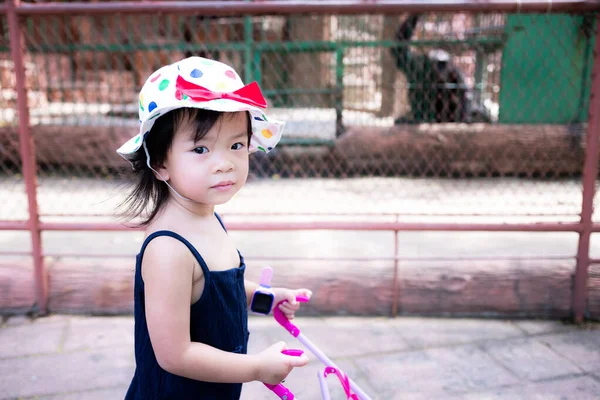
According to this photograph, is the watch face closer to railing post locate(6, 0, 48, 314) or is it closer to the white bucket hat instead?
the white bucket hat

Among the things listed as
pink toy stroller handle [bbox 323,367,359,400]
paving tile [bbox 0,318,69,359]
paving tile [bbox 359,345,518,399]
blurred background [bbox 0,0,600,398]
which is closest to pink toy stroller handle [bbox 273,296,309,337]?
pink toy stroller handle [bbox 323,367,359,400]

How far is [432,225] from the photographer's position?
9.67 feet

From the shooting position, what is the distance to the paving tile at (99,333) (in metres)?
2.73

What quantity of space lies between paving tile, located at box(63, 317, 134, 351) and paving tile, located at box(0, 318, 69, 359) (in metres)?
0.05

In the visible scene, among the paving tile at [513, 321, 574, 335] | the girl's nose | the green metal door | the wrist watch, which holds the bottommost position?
the paving tile at [513, 321, 574, 335]

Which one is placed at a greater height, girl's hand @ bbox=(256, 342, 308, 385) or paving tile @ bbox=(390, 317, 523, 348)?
girl's hand @ bbox=(256, 342, 308, 385)

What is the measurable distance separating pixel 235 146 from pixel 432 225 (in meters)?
1.83

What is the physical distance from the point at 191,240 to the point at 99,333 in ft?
5.87

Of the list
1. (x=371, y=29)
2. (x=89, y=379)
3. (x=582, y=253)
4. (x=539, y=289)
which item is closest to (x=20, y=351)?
(x=89, y=379)

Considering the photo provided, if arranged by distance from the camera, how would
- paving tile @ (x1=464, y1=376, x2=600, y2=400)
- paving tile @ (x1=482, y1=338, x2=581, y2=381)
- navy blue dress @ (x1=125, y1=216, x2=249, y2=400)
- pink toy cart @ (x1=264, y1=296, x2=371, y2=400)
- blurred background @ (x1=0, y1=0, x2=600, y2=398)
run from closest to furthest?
navy blue dress @ (x1=125, y1=216, x2=249, y2=400)
pink toy cart @ (x1=264, y1=296, x2=371, y2=400)
paving tile @ (x1=464, y1=376, x2=600, y2=400)
paving tile @ (x1=482, y1=338, x2=581, y2=381)
blurred background @ (x1=0, y1=0, x2=600, y2=398)

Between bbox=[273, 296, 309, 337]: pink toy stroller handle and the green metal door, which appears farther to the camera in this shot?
the green metal door

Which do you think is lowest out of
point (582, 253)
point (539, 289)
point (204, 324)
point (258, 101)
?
point (539, 289)

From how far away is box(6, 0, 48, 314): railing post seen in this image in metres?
2.79

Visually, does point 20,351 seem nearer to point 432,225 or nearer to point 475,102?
point 432,225
